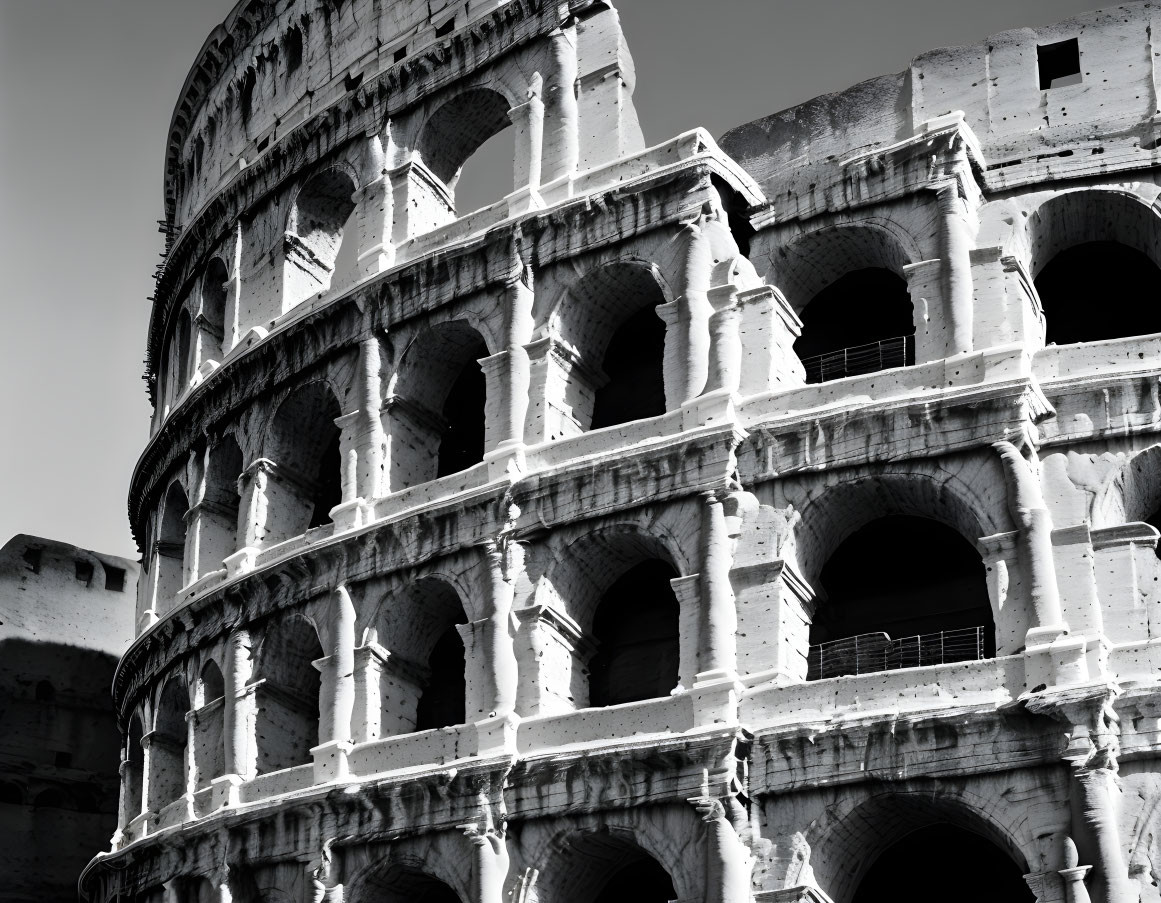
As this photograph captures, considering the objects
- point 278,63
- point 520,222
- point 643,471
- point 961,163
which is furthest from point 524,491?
point 278,63

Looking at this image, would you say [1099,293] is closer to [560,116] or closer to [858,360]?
[858,360]

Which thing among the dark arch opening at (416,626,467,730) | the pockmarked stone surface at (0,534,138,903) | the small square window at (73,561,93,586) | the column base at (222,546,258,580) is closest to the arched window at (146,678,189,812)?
the column base at (222,546,258,580)

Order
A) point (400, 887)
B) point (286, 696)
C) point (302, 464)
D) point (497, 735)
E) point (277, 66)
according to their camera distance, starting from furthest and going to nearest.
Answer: point (277, 66) → point (302, 464) → point (286, 696) → point (400, 887) → point (497, 735)

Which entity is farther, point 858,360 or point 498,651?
point 858,360

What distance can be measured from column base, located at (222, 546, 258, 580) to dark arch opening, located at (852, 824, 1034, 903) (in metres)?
9.39

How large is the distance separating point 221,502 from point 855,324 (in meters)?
9.65

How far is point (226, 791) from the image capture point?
77.8 ft

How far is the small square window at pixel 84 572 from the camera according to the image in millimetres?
37781

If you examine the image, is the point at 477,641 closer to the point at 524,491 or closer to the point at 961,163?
the point at 524,491

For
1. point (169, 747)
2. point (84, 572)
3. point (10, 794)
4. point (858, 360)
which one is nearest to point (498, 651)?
point (858, 360)

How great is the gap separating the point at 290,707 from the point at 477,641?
4.03 metres

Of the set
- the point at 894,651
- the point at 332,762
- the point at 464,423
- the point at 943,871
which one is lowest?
the point at 943,871

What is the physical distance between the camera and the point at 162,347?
1284 inches

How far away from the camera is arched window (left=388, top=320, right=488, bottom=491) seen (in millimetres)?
24359
